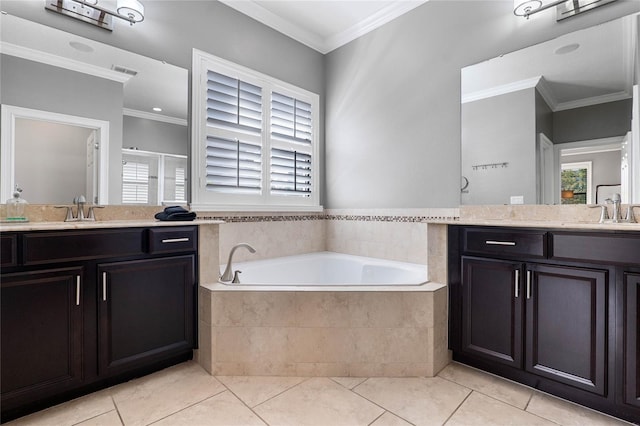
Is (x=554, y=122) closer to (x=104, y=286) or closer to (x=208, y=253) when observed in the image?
(x=208, y=253)

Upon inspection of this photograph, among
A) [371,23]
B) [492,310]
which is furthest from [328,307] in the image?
[371,23]

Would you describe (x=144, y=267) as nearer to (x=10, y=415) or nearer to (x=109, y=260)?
(x=109, y=260)

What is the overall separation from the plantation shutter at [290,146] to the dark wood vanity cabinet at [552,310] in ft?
5.80

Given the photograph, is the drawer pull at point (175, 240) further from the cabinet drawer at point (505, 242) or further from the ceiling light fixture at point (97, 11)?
the cabinet drawer at point (505, 242)

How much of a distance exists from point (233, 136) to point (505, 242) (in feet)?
7.47

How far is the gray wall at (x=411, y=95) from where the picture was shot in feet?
7.86

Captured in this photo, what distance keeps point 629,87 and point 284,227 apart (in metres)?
2.72

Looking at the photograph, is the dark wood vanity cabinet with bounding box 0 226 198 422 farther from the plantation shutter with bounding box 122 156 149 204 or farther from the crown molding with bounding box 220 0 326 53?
the crown molding with bounding box 220 0 326 53

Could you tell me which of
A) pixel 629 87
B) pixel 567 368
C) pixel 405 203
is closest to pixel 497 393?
pixel 567 368

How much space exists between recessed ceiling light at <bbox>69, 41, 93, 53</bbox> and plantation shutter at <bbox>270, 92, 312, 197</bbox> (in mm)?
1493

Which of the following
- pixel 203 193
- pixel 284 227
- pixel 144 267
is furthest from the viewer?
pixel 284 227

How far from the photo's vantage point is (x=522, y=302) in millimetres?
1748

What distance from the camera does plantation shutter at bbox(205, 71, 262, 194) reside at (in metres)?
2.73

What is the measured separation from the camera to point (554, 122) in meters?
2.12
